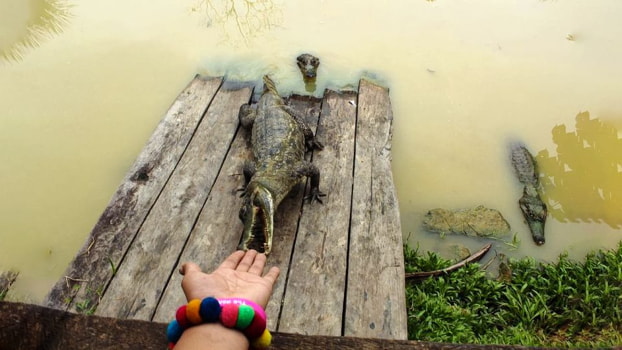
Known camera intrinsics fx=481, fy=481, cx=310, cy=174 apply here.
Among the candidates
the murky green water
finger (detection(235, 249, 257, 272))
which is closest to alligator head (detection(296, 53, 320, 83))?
the murky green water

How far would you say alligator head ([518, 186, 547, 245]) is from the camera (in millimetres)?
4211

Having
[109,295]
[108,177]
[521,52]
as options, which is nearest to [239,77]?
[108,177]

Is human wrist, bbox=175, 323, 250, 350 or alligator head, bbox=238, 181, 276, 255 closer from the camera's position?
human wrist, bbox=175, 323, 250, 350

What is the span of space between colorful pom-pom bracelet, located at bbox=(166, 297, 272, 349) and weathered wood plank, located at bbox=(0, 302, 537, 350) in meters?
0.06

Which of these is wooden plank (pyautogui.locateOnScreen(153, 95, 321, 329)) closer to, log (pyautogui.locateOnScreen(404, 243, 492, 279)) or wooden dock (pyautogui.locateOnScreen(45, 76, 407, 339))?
wooden dock (pyautogui.locateOnScreen(45, 76, 407, 339))

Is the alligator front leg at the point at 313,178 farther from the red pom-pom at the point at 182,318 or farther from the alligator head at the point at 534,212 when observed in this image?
the red pom-pom at the point at 182,318

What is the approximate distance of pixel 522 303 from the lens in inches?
142

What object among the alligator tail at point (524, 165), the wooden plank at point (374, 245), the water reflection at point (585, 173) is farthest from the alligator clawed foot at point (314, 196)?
the water reflection at point (585, 173)

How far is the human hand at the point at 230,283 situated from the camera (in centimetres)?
172

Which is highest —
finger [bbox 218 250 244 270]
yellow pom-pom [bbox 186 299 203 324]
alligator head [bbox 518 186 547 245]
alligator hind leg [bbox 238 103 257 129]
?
alligator hind leg [bbox 238 103 257 129]

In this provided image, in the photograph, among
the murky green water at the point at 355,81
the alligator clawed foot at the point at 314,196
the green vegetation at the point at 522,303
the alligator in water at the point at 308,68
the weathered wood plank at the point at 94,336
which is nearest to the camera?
the weathered wood plank at the point at 94,336

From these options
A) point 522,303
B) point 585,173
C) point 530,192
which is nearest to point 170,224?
point 522,303

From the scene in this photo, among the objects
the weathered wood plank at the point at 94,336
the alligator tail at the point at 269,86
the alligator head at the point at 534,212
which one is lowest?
the weathered wood plank at the point at 94,336

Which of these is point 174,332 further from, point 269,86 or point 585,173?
point 585,173
